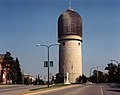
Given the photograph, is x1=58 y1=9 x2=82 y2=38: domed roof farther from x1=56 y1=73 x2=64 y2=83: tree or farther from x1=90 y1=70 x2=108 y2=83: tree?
x1=90 y1=70 x2=108 y2=83: tree

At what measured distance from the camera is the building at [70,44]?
530 feet

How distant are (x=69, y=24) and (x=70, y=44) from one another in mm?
9772

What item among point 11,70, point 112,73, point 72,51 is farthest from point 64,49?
point 11,70

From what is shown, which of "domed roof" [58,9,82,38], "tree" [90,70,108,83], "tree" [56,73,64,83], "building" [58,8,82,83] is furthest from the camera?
"tree" [90,70,108,83]

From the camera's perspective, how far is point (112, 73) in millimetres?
151500

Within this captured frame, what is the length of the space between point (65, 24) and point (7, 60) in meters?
50.1

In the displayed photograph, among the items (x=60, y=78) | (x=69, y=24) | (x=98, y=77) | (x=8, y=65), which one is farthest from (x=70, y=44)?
(x=8, y=65)

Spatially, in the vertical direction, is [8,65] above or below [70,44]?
below

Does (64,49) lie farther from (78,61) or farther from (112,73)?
(112,73)

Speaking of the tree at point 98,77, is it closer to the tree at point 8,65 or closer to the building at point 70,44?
the building at point 70,44

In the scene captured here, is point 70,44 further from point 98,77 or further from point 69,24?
point 98,77

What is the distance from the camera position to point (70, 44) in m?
163

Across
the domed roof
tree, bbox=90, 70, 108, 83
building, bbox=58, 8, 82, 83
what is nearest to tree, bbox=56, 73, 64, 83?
building, bbox=58, 8, 82, 83

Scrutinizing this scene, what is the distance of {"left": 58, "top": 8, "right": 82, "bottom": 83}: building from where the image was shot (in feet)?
530
